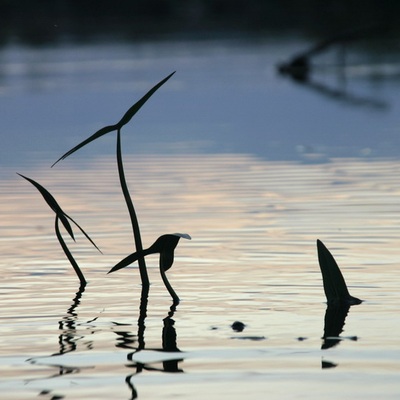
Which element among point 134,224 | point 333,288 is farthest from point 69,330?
point 333,288

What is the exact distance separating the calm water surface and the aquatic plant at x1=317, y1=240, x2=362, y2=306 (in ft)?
0.26

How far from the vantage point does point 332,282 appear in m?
7.20

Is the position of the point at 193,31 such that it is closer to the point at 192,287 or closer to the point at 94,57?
the point at 94,57

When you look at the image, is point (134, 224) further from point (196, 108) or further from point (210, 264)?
Result: point (196, 108)

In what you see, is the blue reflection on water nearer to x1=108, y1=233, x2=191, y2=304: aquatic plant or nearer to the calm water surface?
the calm water surface

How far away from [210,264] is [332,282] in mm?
1394

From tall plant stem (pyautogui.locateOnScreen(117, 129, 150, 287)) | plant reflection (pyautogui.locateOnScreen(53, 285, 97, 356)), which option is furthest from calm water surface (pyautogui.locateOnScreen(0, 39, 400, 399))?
tall plant stem (pyautogui.locateOnScreen(117, 129, 150, 287))

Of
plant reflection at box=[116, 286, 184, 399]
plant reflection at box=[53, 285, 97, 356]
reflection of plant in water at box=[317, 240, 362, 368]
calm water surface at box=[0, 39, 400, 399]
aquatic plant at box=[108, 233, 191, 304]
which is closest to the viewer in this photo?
calm water surface at box=[0, 39, 400, 399]

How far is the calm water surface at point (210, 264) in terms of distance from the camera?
229 inches

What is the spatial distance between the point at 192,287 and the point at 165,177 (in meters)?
6.16

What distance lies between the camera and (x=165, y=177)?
45.6 ft

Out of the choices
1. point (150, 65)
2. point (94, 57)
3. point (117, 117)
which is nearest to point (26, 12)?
point (94, 57)

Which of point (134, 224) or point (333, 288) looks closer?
point (333, 288)

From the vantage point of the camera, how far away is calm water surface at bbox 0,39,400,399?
5828 mm
